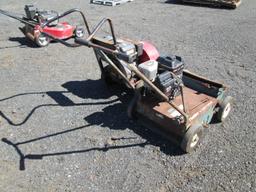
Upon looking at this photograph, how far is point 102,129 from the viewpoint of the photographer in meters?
5.00

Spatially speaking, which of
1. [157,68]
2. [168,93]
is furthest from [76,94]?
[168,93]

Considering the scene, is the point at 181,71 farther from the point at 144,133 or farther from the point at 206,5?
the point at 206,5

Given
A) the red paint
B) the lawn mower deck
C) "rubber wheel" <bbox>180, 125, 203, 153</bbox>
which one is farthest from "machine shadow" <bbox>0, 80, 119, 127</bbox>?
"rubber wheel" <bbox>180, 125, 203, 153</bbox>

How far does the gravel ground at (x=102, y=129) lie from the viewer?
13.4 feet

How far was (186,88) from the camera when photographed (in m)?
5.23

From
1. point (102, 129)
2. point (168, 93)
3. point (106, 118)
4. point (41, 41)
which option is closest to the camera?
point (168, 93)

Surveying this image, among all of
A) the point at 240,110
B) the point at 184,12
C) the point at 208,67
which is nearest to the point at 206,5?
the point at 184,12

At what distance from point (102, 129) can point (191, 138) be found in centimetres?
142

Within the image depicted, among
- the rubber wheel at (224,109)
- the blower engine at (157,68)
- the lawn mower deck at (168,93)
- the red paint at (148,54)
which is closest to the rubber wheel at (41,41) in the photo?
the lawn mower deck at (168,93)

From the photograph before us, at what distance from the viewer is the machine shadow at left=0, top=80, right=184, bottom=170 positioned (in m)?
4.57

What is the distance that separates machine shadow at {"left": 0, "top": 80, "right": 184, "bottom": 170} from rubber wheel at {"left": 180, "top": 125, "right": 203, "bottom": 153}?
0.51 ft

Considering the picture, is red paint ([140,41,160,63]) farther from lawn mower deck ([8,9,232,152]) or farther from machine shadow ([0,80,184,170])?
machine shadow ([0,80,184,170])

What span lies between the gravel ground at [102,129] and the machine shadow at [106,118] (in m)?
0.02

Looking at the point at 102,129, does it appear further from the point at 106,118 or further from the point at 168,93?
the point at 168,93
